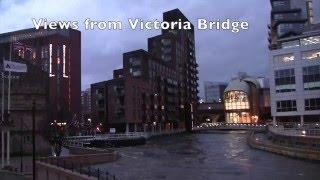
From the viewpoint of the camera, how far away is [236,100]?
18625 centimetres

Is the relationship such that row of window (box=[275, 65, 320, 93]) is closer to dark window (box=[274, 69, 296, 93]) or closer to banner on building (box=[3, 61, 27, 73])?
dark window (box=[274, 69, 296, 93])

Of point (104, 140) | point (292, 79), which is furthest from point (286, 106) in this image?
point (104, 140)

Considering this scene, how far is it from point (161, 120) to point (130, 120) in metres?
27.0

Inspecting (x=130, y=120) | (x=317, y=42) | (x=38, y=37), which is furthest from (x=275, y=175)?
(x=38, y=37)

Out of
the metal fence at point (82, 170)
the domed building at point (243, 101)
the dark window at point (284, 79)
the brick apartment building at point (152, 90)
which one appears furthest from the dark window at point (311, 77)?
the domed building at point (243, 101)

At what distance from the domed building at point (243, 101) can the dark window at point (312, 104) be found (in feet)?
265

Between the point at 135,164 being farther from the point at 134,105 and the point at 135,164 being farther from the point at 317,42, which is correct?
the point at 134,105

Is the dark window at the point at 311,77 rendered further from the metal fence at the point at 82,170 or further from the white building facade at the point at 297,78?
the metal fence at the point at 82,170

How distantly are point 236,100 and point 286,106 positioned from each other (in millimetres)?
80904

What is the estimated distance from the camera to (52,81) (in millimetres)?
165250

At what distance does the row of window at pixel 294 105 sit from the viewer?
100m

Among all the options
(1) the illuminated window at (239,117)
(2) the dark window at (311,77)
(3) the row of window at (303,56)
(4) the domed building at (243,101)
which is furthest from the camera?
(1) the illuminated window at (239,117)

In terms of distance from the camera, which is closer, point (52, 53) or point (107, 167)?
point (107, 167)

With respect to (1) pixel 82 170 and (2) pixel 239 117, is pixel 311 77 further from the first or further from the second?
(2) pixel 239 117
